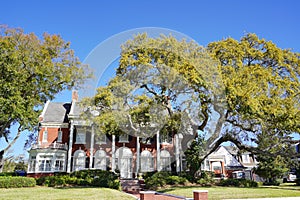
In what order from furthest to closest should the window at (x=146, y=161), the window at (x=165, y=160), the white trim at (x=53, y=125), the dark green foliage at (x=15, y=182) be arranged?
the window at (x=165, y=160) < the window at (x=146, y=161) < the white trim at (x=53, y=125) < the dark green foliage at (x=15, y=182)

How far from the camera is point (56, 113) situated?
30844 mm

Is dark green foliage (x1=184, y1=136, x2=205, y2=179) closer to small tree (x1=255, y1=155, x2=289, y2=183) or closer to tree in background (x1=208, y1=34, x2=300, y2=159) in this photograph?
tree in background (x1=208, y1=34, x2=300, y2=159)

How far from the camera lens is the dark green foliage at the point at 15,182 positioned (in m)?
18.8

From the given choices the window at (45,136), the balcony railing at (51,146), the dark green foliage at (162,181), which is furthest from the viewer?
the window at (45,136)

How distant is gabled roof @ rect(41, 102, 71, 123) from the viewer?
29.2m

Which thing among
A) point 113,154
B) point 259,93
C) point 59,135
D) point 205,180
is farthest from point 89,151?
point 259,93

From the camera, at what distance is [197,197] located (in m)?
10.5

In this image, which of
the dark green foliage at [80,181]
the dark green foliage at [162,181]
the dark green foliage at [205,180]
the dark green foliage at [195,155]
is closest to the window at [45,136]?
the dark green foliage at [80,181]

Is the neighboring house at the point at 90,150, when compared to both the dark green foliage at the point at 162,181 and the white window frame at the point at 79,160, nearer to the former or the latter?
the white window frame at the point at 79,160

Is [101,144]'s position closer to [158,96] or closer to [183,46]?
[158,96]

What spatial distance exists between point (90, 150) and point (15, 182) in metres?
9.32

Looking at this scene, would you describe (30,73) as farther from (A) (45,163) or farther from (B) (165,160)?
(B) (165,160)

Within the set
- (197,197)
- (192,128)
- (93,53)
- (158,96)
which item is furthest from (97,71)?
(192,128)

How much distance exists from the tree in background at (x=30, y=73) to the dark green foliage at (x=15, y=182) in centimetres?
501
